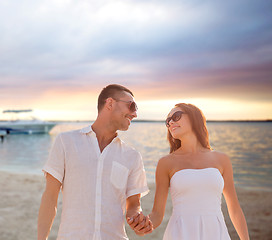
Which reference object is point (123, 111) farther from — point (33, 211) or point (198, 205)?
point (33, 211)

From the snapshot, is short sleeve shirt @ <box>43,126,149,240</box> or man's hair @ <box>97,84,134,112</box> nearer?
short sleeve shirt @ <box>43,126,149,240</box>

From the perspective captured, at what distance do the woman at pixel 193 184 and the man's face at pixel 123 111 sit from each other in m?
0.43

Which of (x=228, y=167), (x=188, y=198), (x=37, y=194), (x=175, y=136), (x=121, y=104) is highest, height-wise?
(x=121, y=104)

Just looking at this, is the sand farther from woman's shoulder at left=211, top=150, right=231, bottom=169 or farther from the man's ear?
the man's ear

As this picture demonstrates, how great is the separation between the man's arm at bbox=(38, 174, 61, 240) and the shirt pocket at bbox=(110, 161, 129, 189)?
497 mm

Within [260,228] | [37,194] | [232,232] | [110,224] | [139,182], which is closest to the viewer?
[110,224]

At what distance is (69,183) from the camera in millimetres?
2660

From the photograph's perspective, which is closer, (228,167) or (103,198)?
(103,198)

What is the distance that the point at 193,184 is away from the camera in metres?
2.85

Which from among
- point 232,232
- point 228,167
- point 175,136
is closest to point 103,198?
point 175,136

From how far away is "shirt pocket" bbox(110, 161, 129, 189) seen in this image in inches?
106

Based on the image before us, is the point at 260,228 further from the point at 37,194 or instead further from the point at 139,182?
the point at 37,194

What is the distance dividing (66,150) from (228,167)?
161 cm

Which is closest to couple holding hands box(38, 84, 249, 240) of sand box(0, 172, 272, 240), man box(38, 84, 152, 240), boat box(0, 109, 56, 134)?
man box(38, 84, 152, 240)
